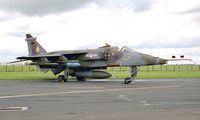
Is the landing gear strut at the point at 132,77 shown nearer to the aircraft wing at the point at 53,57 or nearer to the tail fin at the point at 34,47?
the aircraft wing at the point at 53,57

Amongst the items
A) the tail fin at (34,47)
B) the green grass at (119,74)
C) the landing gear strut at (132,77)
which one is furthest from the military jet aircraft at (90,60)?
the green grass at (119,74)

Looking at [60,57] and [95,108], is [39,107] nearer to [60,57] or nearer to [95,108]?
[95,108]

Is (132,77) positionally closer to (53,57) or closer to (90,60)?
(90,60)

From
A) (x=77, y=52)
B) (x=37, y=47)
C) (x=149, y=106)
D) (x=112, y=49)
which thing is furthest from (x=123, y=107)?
(x=37, y=47)

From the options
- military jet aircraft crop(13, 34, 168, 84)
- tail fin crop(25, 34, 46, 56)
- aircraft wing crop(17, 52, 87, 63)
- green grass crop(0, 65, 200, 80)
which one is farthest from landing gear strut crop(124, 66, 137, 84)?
tail fin crop(25, 34, 46, 56)

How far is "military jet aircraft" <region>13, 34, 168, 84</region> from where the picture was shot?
30.5 m

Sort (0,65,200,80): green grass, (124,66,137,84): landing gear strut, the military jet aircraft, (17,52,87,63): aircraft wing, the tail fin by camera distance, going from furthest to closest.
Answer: (0,65,200,80): green grass < the tail fin < (17,52,87,63): aircraft wing < the military jet aircraft < (124,66,137,84): landing gear strut

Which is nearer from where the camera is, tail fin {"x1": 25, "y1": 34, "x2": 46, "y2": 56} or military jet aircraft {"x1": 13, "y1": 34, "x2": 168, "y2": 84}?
military jet aircraft {"x1": 13, "y1": 34, "x2": 168, "y2": 84}

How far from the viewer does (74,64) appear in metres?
33.6

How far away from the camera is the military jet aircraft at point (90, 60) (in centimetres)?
3052

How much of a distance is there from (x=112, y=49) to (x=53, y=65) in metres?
5.56

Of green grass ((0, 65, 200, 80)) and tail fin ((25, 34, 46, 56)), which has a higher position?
tail fin ((25, 34, 46, 56))

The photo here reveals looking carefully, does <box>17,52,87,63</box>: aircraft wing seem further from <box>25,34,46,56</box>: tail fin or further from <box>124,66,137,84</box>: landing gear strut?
<box>124,66,137,84</box>: landing gear strut

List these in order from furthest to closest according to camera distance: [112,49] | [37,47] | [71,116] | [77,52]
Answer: [37,47] < [77,52] < [112,49] < [71,116]
